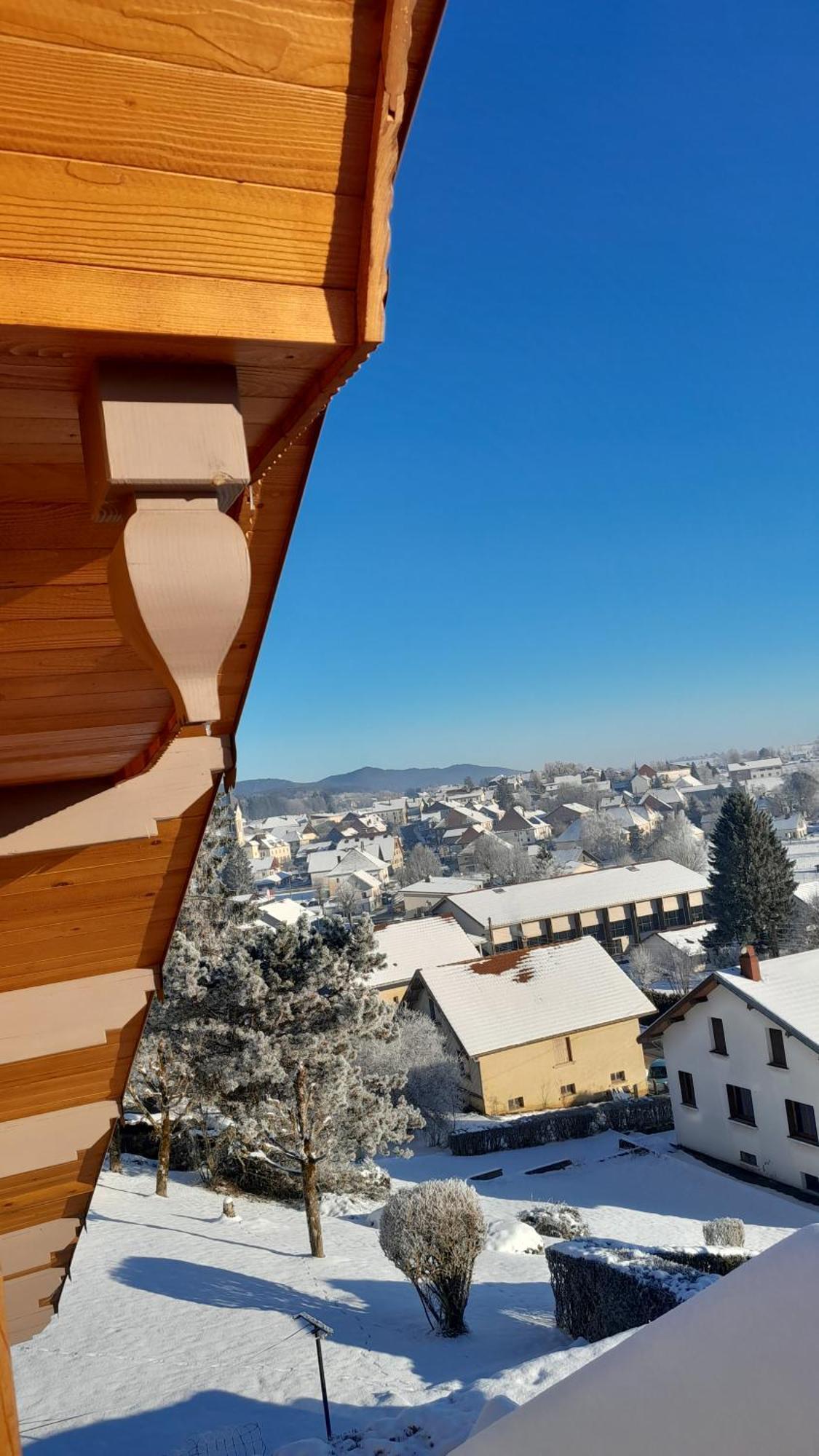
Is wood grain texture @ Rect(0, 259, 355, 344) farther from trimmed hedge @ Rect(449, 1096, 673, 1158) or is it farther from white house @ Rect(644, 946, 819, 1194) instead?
trimmed hedge @ Rect(449, 1096, 673, 1158)

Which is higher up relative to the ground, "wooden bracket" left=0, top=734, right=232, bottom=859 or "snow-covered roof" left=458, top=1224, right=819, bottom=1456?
"wooden bracket" left=0, top=734, right=232, bottom=859

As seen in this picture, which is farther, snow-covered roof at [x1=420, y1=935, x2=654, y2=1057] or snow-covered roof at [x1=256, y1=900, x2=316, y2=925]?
snow-covered roof at [x1=256, y1=900, x2=316, y2=925]

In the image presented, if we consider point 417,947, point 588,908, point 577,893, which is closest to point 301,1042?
point 417,947

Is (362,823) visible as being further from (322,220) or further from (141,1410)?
(322,220)

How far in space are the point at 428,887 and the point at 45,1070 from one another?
2509 inches

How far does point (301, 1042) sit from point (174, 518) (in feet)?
54.6

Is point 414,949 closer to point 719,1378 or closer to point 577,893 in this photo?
point 577,893

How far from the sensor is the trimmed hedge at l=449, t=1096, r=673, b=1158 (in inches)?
926

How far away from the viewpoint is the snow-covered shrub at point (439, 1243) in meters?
12.5

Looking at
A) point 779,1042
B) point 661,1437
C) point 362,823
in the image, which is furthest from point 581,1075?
point 362,823

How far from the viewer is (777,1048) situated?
19203 millimetres

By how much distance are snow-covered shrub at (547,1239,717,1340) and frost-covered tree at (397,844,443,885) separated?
7660cm

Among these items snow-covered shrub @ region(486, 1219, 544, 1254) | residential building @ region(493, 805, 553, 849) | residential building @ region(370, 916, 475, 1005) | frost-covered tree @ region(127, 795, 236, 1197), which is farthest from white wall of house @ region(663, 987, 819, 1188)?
residential building @ region(493, 805, 553, 849)

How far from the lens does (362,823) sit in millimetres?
145375
